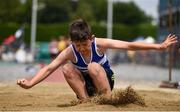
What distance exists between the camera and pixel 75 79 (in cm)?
934

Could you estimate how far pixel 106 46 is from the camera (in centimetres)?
912

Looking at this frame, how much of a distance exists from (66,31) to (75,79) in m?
59.2

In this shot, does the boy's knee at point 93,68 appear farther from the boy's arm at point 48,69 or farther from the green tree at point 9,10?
the green tree at point 9,10

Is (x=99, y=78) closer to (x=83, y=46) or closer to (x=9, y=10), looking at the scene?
(x=83, y=46)

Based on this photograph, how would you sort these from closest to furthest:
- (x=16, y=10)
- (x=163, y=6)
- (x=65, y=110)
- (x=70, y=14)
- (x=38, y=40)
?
(x=65, y=110), (x=163, y=6), (x=38, y=40), (x=16, y=10), (x=70, y=14)

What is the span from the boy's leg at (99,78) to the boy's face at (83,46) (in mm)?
243

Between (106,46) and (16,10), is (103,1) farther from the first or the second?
(106,46)

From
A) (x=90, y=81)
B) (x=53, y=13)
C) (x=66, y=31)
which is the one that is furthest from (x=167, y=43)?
(x=53, y=13)

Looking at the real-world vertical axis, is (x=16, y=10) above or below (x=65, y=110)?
above

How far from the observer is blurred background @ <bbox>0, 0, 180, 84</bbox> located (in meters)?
30.8

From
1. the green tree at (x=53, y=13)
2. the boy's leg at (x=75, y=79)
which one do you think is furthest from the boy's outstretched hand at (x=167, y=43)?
the green tree at (x=53, y=13)

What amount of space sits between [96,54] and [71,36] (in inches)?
21.3

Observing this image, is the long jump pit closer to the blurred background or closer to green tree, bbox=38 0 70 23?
the blurred background

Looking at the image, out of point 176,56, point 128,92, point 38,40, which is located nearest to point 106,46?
point 128,92
